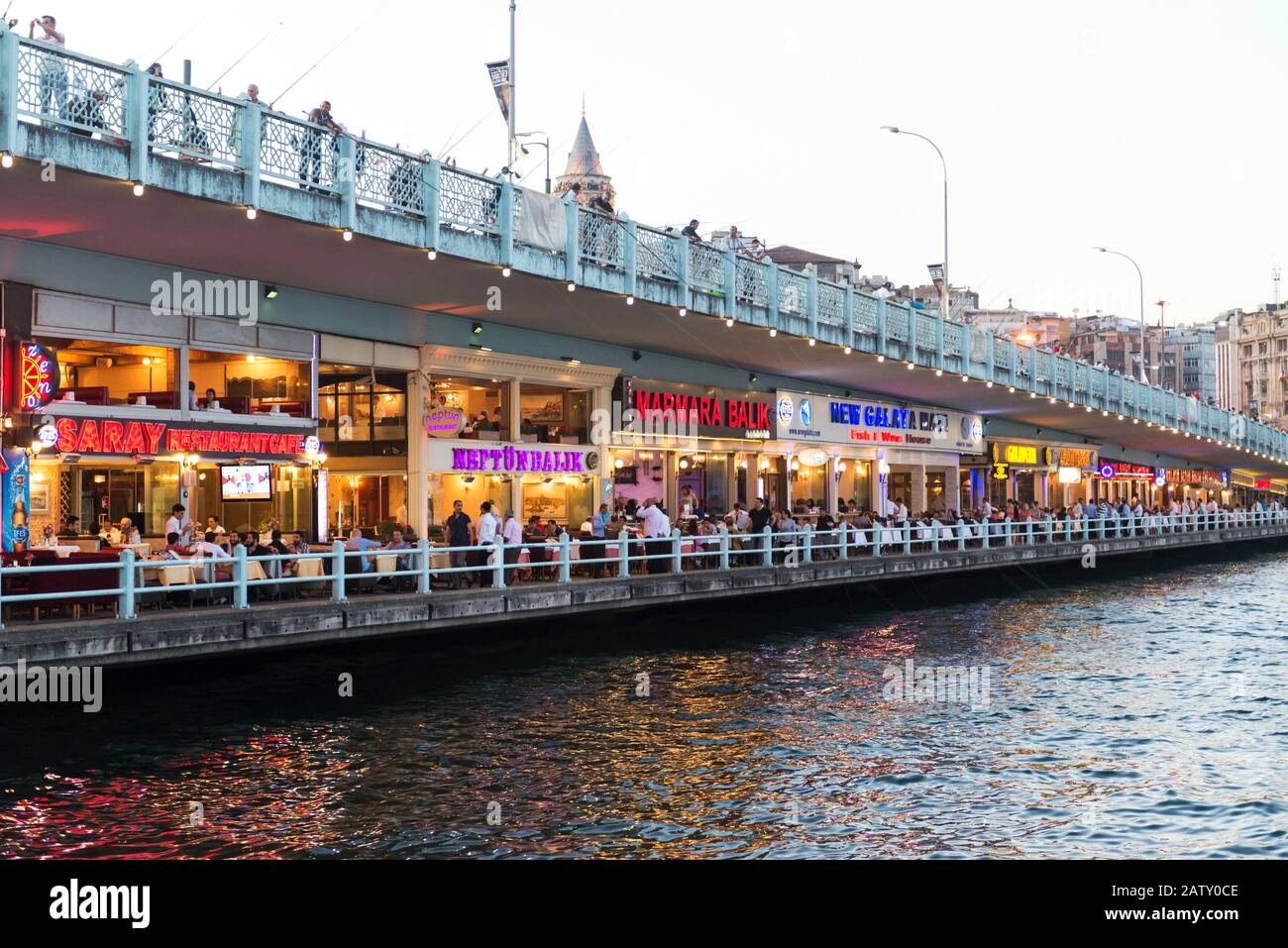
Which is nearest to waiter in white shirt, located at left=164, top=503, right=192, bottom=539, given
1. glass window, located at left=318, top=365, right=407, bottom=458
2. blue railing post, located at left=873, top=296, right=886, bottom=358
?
glass window, located at left=318, top=365, right=407, bottom=458

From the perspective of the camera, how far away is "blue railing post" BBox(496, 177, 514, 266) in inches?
990

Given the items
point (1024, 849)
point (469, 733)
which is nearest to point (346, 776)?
point (469, 733)

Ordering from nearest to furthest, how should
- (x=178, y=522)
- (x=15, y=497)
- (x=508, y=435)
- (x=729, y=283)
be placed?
(x=15, y=497)
(x=178, y=522)
(x=729, y=283)
(x=508, y=435)

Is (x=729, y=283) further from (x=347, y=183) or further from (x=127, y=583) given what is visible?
(x=127, y=583)

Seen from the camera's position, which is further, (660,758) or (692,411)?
(692,411)

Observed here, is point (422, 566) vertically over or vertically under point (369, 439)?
under

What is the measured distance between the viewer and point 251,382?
2664 centimetres

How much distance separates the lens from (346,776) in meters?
15.3

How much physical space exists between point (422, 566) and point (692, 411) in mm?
17757

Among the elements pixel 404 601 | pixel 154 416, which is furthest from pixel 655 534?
pixel 154 416

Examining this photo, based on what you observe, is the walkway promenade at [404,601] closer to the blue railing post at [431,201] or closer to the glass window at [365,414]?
the glass window at [365,414]

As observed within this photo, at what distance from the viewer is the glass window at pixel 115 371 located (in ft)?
76.1
